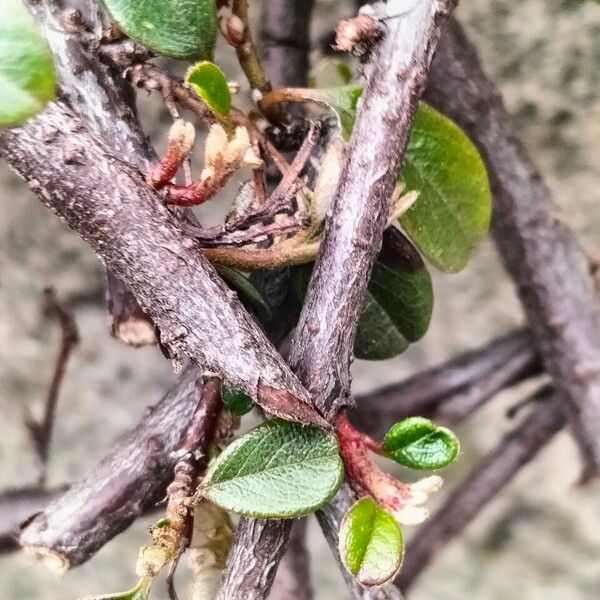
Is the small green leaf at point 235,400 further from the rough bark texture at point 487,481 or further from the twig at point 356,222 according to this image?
the rough bark texture at point 487,481

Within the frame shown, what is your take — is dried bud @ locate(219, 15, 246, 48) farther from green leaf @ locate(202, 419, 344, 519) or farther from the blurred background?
the blurred background

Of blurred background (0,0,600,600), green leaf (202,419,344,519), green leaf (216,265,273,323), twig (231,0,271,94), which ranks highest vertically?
twig (231,0,271,94)

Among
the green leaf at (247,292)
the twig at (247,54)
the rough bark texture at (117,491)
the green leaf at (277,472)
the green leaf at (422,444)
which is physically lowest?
the rough bark texture at (117,491)

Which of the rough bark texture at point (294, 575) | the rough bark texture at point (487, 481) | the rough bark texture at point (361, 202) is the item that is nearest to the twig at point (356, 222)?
the rough bark texture at point (361, 202)

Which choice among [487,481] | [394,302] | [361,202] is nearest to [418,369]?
[487,481]

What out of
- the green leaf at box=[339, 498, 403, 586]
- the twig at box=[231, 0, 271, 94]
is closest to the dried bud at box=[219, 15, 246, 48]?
the twig at box=[231, 0, 271, 94]

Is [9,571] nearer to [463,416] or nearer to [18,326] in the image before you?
[18,326]

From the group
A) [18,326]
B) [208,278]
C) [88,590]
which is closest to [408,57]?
[208,278]

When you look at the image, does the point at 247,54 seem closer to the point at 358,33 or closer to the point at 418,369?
the point at 358,33
